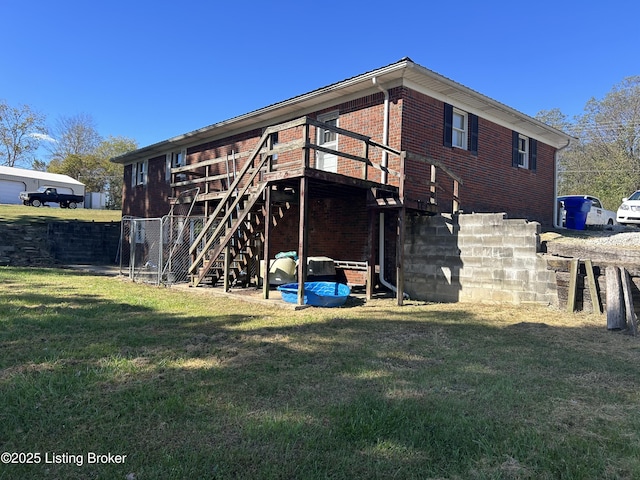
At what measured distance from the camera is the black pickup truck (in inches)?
1380

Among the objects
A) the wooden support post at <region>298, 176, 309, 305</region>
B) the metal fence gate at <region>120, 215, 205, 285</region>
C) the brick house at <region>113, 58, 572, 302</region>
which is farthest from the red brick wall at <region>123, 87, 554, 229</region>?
the wooden support post at <region>298, 176, 309, 305</region>

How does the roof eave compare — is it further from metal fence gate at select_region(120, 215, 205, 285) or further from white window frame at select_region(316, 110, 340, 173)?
metal fence gate at select_region(120, 215, 205, 285)

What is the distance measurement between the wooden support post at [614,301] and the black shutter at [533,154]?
8.93 metres

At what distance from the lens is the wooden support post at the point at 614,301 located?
6.67 metres

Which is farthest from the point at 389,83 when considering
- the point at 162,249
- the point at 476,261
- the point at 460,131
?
the point at 162,249

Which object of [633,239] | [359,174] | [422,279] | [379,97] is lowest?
[422,279]

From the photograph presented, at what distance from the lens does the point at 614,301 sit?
7.01 m

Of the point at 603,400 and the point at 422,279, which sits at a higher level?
the point at 422,279

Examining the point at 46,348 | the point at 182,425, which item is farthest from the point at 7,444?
the point at 46,348

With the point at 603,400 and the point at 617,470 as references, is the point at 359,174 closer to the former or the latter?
the point at 603,400

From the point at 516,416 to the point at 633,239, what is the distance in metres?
9.81

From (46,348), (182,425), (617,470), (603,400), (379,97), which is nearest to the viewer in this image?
(617,470)

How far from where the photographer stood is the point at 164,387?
3.93m

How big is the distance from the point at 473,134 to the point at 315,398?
1127 centimetres
